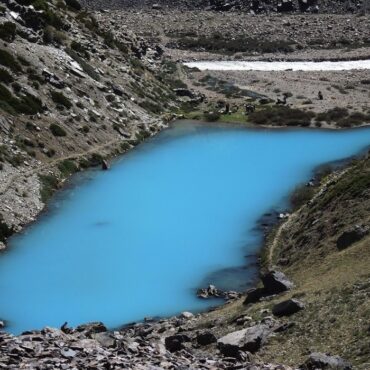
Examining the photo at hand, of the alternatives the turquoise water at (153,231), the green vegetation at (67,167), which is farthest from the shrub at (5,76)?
the turquoise water at (153,231)

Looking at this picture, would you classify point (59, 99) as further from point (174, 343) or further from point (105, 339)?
point (174, 343)

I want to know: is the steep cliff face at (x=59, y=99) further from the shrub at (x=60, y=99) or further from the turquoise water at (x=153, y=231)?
the turquoise water at (x=153, y=231)

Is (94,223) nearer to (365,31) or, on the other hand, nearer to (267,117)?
(267,117)

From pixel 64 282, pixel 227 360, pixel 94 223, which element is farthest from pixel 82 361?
pixel 94 223

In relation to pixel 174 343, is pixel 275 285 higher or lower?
lower

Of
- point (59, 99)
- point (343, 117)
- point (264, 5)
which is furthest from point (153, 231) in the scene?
point (264, 5)

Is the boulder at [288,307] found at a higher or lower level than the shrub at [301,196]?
higher
